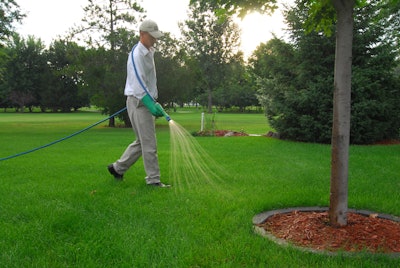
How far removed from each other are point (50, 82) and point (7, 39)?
1798 inches

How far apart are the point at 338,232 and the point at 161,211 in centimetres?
195

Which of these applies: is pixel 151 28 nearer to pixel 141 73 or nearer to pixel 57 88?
pixel 141 73

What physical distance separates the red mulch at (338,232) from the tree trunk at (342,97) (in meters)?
0.28

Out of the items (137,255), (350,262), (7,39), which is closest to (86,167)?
(137,255)

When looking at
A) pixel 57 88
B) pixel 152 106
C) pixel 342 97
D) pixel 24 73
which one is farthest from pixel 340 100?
pixel 24 73

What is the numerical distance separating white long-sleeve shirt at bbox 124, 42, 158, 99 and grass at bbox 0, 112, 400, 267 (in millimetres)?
1448

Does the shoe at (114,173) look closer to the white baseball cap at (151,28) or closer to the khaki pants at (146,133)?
the khaki pants at (146,133)

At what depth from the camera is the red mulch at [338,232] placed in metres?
3.26

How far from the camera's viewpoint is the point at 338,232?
3514mm

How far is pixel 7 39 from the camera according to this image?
1869cm

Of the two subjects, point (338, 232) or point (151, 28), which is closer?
point (338, 232)

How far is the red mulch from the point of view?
3256 millimetres

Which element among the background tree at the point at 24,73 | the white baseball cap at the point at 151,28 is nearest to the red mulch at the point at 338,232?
the white baseball cap at the point at 151,28

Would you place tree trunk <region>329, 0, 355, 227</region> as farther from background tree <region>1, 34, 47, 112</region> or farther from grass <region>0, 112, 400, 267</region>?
background tree <region>1, 34, 47, 112</region>
